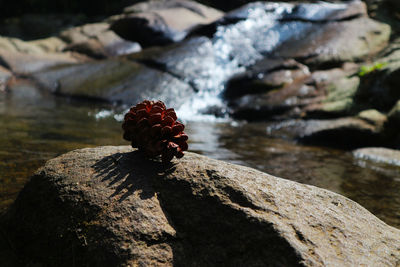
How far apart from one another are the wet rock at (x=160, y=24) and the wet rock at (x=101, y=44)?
0.50m

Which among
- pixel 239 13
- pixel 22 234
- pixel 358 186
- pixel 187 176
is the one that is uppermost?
pixel 239 13

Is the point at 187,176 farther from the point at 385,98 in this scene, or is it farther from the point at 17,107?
the point at 17,107

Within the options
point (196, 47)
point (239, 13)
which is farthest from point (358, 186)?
point (239, 13)

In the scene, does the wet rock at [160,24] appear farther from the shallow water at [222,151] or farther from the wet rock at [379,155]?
the wet rock at [379,155]

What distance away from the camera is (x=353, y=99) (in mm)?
9211

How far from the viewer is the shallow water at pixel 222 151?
13.9 ft

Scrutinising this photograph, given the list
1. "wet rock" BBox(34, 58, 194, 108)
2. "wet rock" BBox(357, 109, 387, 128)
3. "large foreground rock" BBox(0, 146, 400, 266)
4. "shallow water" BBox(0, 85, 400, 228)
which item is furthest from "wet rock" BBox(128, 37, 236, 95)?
"large foreground rock" BBox(0, 146, 400, 266)

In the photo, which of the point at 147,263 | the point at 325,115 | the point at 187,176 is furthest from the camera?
the point at 325,115

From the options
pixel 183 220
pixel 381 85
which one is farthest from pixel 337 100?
pixel 183 220

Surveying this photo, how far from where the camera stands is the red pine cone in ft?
7.83

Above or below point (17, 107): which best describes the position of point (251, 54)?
above

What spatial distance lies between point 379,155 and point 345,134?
1122mm

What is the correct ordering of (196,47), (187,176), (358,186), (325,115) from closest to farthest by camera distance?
1. (187,176)
2. (358,186)
3. (325,115)
4. (196,47)

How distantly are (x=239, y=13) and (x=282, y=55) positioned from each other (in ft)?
13.7
